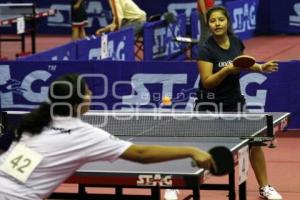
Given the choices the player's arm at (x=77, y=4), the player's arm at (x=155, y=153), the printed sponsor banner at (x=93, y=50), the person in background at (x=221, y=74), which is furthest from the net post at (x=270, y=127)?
the player's arm at (x=77, y=4)

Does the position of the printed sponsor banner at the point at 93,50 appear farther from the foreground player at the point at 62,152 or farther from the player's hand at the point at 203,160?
the player's hand at the point at 203,160

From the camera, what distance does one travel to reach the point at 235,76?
8.27m

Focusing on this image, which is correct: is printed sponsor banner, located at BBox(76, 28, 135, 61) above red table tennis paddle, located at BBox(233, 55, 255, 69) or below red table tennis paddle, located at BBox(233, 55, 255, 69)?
above

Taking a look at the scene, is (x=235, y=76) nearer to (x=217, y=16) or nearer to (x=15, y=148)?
(x=217, y=16)

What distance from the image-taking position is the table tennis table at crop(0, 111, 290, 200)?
5.82 m

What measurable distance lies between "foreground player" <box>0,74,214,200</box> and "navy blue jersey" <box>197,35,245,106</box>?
302 centimetres

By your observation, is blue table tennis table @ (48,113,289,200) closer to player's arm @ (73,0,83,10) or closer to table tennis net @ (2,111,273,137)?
table tennis net @ (2,111,273,137)

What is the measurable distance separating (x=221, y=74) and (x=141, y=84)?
427cm

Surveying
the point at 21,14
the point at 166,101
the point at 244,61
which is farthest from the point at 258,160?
the point at 21,14

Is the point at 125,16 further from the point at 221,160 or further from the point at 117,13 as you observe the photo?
the point at 221,160

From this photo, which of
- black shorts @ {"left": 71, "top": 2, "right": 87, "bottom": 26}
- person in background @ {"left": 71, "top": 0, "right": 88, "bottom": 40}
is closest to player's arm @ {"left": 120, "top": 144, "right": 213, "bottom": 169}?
person in background @ {"left": 71, "top": 0, "right": 88, "bottom": 40}

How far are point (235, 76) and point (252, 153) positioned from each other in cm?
69

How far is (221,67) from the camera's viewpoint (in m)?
8.05

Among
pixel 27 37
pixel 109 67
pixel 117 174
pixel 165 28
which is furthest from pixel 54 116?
pixel 27 37
